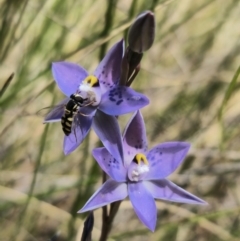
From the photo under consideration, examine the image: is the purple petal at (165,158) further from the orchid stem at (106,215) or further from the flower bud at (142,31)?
the flower bud at (142,31)

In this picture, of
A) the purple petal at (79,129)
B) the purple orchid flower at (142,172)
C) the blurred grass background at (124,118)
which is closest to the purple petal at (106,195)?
the purple orchid flower at (142,172)

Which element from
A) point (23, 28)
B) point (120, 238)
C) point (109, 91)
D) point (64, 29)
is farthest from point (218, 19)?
point (109, 91)

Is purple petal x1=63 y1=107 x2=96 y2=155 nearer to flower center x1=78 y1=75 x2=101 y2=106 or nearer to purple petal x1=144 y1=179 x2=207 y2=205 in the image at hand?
flower center x1=78 y1=75 x2=101 y2=106

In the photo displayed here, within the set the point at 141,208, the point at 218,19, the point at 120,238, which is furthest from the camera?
the point at 218,19

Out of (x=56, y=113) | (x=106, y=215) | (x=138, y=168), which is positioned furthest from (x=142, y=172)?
(x=56, y=113)

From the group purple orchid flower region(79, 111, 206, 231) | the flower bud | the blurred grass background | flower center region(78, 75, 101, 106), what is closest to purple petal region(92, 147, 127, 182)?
purple orchid flower region(79, 111, 206, 231)

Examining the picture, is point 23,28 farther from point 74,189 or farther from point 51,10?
point 74,189

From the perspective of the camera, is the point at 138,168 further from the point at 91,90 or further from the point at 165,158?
the point at 91,90
